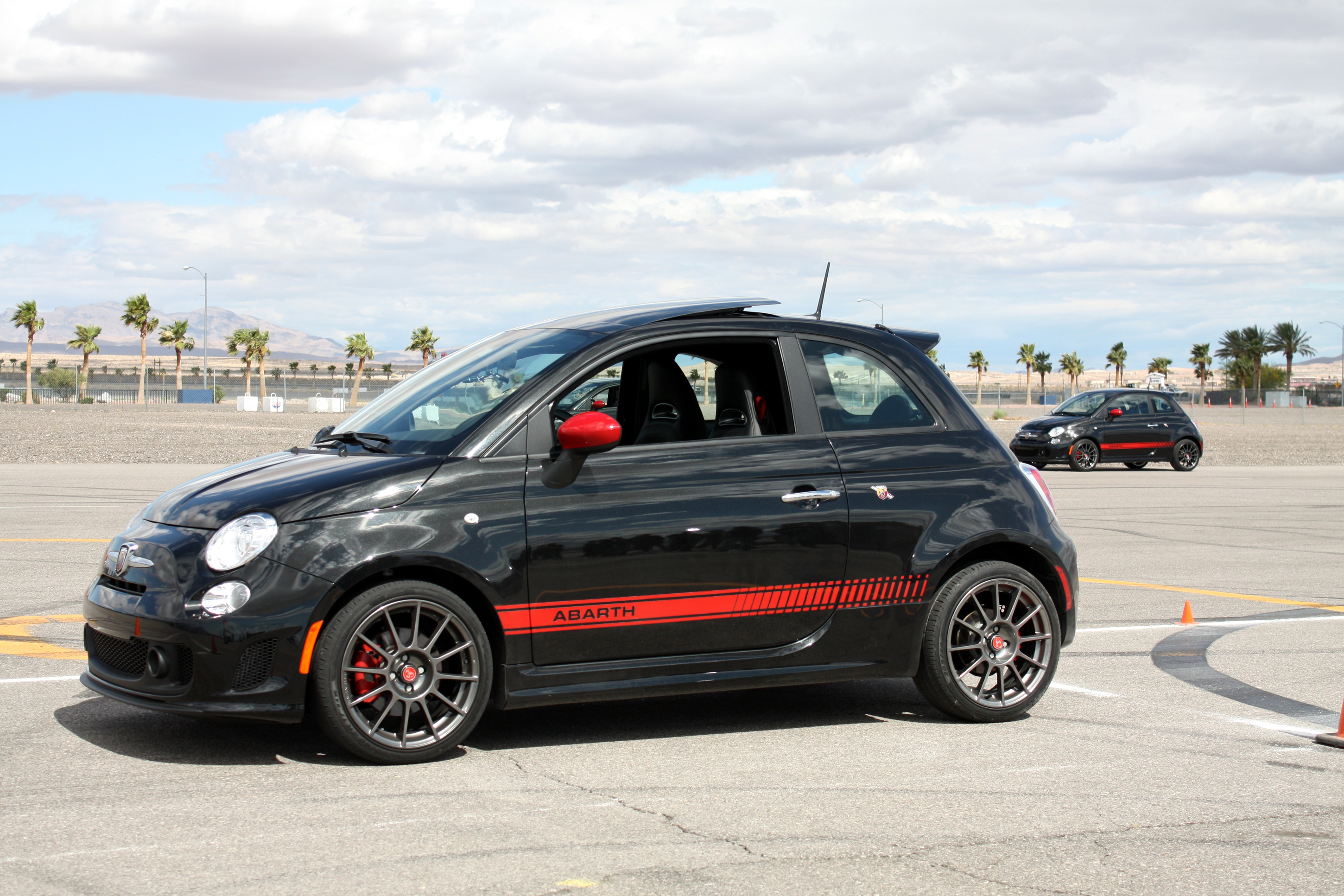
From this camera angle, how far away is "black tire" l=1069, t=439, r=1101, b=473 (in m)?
25.4

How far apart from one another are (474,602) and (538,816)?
1017mm

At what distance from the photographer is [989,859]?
417cm

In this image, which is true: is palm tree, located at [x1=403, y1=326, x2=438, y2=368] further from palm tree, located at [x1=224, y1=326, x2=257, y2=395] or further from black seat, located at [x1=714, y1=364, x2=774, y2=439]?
black seat, located at [x1=714, y1=364, x2=774, y2=439]

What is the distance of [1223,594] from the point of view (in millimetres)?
9852

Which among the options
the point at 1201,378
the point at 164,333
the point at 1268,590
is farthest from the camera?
the point at 1201,378

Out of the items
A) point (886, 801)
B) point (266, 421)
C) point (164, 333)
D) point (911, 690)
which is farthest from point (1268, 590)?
point (164, 333)

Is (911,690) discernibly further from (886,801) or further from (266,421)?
(266,421)

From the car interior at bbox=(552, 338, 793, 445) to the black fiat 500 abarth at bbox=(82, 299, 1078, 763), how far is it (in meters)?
0.01

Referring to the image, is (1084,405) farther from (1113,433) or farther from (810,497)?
(810,497)

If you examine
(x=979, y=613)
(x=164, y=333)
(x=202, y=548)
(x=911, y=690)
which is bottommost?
(x=911, y=690)

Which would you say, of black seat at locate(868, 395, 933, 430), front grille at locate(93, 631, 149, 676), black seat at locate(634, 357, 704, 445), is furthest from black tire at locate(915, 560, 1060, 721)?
front grille at locate(93, 631, 149, 676)

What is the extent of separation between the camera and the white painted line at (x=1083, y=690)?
656cm

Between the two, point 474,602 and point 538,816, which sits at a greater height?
point 474,602

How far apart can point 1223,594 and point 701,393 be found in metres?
5.67
